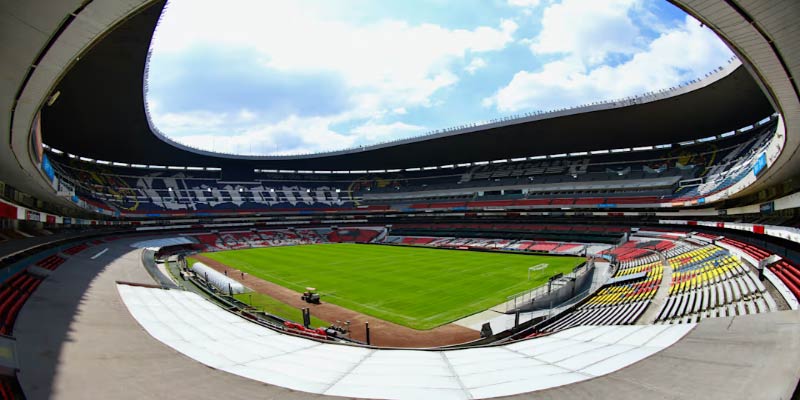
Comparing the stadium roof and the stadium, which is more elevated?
the stadium roof

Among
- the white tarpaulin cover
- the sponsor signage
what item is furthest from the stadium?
the sponsor signage

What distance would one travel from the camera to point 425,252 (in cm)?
4431

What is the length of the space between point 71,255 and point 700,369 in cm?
3125

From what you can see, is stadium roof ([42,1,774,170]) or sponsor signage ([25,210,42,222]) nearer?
sponsor signage ([25,210,42,222])

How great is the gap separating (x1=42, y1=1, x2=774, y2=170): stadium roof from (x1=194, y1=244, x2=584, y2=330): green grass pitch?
50.2ft

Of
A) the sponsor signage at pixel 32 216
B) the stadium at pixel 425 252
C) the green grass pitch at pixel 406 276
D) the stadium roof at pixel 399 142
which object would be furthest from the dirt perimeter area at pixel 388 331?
the stadium roof at pixel 399 142

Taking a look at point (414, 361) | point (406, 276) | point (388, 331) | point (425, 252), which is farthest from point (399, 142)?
point (414, 361)

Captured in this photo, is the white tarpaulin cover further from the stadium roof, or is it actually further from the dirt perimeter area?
the stadium roof

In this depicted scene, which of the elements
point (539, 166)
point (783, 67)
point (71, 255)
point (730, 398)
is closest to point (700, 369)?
point (730, 398)

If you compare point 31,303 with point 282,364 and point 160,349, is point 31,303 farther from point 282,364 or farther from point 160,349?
point 282,364

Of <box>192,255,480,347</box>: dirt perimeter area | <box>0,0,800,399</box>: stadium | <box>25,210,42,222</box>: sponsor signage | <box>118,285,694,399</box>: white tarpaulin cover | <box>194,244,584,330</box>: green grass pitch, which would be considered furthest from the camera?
<box>194,244,584,330</box>: green grass pitch

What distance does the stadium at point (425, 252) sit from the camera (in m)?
6.73

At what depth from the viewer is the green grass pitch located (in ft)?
69.2

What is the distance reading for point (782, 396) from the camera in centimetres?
496
